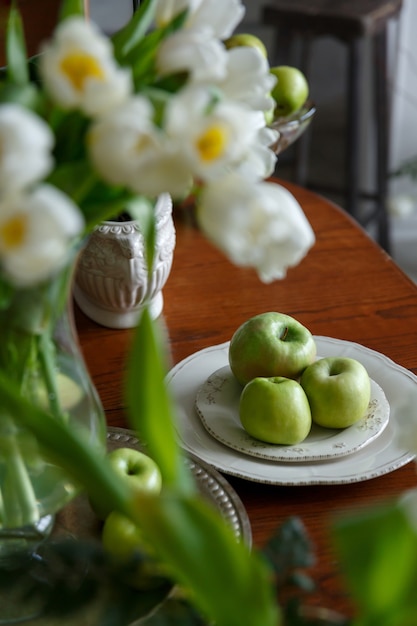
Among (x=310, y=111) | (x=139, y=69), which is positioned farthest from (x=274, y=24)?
(x=139, y=69)

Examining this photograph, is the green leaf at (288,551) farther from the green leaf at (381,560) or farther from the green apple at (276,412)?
the green apple at (276,412)

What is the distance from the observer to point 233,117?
0.49 meters

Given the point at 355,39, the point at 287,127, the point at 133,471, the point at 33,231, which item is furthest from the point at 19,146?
the point at 355,39

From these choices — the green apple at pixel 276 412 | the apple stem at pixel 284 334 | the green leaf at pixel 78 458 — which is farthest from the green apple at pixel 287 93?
the green leaf at pixel 78 458

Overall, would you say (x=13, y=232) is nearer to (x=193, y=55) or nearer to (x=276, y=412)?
(x=193, y=55)

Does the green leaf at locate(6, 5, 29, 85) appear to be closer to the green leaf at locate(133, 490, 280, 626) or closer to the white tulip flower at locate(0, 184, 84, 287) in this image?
the white tulip flower at locate(0, 184, 84, 287)

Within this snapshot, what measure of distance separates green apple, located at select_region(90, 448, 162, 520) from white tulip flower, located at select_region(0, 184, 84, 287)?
12.4 inches

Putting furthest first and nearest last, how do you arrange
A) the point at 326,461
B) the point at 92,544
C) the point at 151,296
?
the point at 151,296
the point at 326,461
the point at 92,544

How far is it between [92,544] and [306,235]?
0.22 meters

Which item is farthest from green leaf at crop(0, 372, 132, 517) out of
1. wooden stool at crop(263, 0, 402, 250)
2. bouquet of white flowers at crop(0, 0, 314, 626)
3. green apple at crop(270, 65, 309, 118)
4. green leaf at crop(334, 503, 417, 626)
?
wooden stool at crop(263, 0, 402, 250)

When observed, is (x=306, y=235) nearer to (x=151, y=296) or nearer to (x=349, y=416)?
(x=349, y=416)

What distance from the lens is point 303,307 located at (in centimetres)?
109

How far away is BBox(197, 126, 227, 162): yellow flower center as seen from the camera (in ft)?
1.58

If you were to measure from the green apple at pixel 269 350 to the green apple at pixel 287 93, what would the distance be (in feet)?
1.49
